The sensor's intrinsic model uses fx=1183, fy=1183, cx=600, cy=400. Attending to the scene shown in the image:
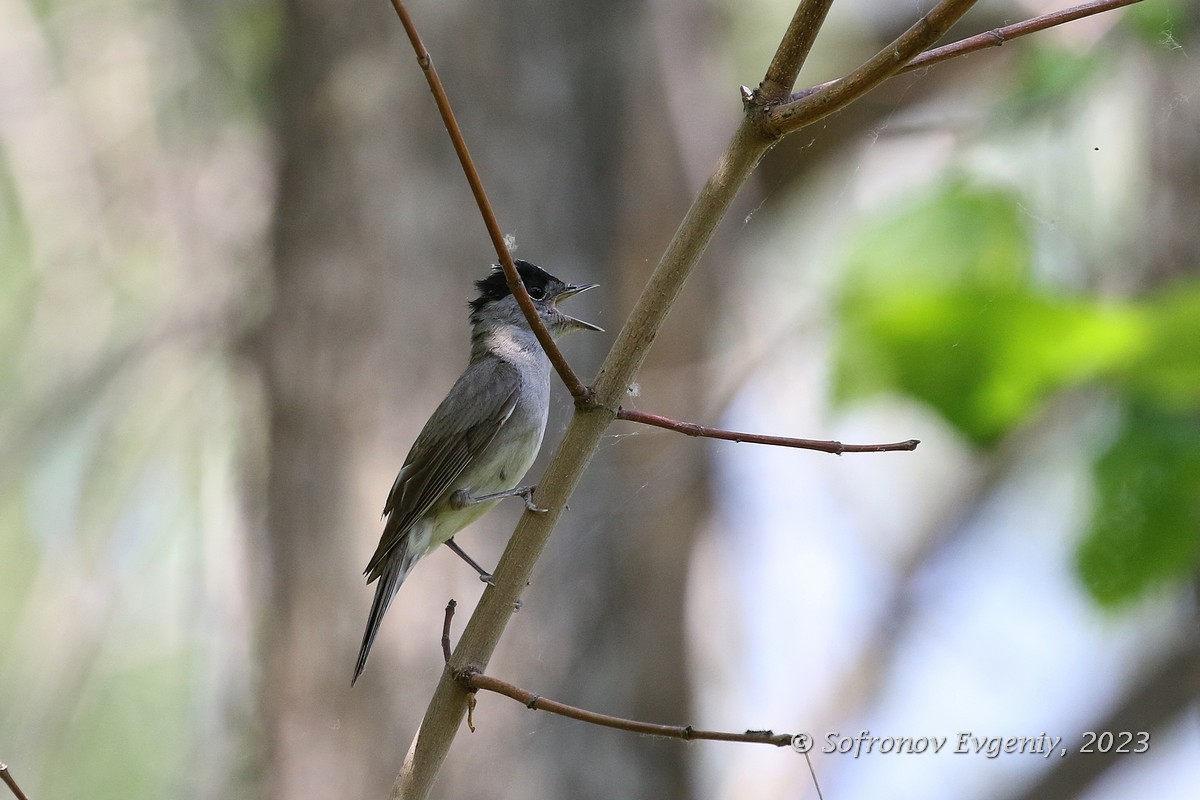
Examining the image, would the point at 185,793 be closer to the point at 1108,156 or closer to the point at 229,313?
the point at 229,313

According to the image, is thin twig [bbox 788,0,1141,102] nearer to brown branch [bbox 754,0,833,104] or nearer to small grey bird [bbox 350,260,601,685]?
brown branch [bbox 754,0,833,104]

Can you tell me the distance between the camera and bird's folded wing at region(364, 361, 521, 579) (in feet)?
11.1

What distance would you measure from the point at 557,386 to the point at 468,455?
916 mm

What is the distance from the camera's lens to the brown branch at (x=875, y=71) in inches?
68.9

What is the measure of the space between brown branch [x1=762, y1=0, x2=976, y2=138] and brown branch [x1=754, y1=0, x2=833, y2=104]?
44mm

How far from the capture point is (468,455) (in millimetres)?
3561

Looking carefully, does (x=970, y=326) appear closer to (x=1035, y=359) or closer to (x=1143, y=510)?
(x=1035, y=359)

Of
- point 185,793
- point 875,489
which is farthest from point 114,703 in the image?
point 875,489

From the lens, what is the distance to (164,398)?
19.5 ft

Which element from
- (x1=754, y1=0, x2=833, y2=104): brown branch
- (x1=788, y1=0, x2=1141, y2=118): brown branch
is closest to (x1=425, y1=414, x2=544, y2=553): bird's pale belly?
(x1=754, y1=0, x2=833, y2=104): brown branch

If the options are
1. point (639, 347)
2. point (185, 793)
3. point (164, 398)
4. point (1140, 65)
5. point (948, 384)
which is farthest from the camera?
point (164, 398)

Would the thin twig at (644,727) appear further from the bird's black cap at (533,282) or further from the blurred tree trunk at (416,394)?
the blurred tree trunk at (416,394)

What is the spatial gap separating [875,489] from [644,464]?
70.8 inches

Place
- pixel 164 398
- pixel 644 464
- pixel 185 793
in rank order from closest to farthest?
pixel 185 793 → pixel 644 464 → pixel 164 398
